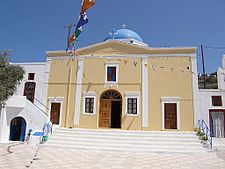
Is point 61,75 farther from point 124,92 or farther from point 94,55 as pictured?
point 124,92

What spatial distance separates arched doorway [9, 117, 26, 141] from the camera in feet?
50.4

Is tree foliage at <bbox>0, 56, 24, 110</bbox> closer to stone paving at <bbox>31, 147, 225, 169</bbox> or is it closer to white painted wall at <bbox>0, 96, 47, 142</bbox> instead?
white painted wall at <bbox>0, 96, 47, 142</bbox>

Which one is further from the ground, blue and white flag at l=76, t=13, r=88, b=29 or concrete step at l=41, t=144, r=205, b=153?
blue and white flag at l=76, t=13, r=88, b=29

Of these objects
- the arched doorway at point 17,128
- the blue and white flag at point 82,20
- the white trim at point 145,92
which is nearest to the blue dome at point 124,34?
the white trim at point 145,92

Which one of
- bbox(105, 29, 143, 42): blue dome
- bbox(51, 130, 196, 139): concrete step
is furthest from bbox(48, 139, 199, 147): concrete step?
bbox(105, 29, 143, 42): blue dome

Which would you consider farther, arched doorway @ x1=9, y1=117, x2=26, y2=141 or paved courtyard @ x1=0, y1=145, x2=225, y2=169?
arched doorway @ x1=9, y1=117, x2=26, y2=141

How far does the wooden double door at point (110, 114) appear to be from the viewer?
16.6 m

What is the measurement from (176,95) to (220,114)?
3.43m

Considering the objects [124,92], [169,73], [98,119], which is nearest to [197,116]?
[169,73]

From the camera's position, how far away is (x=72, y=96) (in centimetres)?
1697

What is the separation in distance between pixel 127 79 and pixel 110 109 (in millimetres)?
2522

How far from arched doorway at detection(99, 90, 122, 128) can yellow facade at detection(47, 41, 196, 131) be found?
1.30ft

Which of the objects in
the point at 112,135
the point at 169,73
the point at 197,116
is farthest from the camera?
the point at 169,73

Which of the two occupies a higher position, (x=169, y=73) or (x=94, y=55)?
(x=94, y=55)
